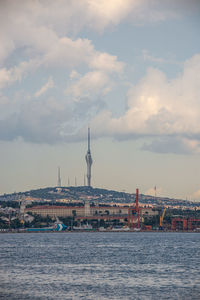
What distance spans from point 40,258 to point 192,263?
26984 mm

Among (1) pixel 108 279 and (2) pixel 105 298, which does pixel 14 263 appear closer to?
(1) pixel 108 279

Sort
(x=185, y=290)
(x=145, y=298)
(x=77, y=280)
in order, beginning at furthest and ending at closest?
(x=77, y=280) < (x=185, y=290) < (x=145, y=298)

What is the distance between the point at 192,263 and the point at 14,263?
28.2m

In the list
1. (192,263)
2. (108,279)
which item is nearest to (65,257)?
(192,263)

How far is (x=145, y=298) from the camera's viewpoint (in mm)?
65250

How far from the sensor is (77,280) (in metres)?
79.1

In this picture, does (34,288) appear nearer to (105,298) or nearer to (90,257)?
(105,298)

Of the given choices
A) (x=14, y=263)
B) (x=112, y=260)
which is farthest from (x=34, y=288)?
(x=112, y=260)

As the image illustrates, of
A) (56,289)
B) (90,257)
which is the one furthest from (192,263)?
(56,289)

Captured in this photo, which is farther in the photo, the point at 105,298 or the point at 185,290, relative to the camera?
the point at 185,290

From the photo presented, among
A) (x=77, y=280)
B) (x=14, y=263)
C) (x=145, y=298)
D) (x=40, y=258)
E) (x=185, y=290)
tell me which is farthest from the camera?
(x=40, y=258)

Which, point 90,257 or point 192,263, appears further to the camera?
point 90,257

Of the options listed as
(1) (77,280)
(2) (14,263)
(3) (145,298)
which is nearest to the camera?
(3) (145,298)

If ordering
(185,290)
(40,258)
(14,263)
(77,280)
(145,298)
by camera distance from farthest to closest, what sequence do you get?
(40,258) < (14,263) < (77,280) < (185,290) < (145,298)
